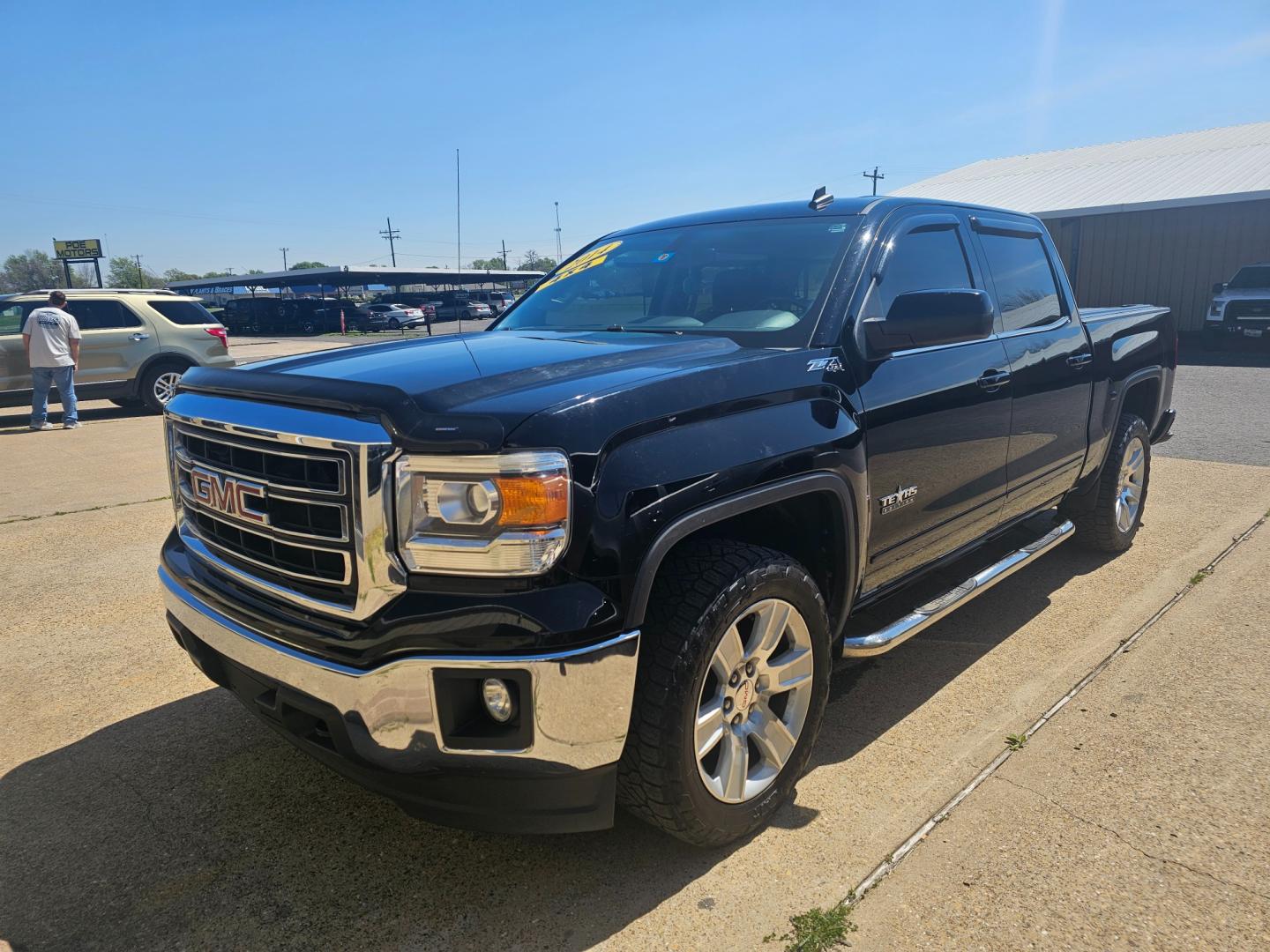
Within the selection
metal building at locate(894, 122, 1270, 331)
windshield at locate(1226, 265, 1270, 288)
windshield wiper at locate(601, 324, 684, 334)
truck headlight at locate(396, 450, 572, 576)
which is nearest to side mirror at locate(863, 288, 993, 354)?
windshield wiper at locate(601, 324, 684, 334)

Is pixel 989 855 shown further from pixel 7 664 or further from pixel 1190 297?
pixel 1190 297

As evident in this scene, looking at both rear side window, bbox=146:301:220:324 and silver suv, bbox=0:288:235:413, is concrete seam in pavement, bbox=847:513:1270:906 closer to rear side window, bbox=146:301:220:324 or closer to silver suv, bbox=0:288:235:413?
silver suv, bbox=0:288:235:413

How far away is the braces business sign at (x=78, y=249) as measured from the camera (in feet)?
197

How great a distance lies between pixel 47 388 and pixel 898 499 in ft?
36.5

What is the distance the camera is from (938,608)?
3199mm

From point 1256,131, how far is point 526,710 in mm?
33875

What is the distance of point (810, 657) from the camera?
263 centimetres

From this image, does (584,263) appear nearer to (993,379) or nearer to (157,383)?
(993,379)

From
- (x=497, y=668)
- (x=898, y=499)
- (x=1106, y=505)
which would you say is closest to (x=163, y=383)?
(x=1106, y=505)

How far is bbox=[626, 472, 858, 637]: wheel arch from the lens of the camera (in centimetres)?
244

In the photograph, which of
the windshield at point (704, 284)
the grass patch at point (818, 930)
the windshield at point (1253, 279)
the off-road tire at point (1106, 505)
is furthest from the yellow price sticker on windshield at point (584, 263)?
the windshield at point (1253, 279)

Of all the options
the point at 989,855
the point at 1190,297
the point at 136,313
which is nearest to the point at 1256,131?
the point at 1190,297

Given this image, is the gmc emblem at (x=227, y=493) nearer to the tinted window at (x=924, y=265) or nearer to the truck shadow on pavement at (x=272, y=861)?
the truck shadow on pavement at (x=272, y=861)

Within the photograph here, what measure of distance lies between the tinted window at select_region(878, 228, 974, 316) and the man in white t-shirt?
10436mm
